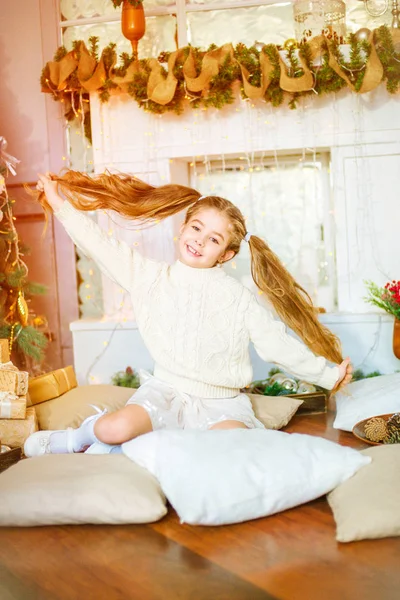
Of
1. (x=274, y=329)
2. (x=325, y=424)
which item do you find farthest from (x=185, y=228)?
(x=325, y=424)

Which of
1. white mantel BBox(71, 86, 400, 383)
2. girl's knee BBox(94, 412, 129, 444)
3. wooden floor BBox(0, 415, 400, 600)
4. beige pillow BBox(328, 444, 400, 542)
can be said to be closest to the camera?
wooden floor BBox(0, 415, 400, 600)

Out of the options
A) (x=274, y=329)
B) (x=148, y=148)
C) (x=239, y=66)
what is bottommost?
(x=274, y=329)

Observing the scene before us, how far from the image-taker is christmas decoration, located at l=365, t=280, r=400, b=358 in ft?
11.1

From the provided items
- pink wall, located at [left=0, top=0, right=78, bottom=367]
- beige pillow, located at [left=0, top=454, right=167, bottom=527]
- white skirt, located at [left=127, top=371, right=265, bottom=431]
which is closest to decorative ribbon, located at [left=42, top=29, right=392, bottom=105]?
pink wall, located at [left=0, top=0, right=78, bottom=367]

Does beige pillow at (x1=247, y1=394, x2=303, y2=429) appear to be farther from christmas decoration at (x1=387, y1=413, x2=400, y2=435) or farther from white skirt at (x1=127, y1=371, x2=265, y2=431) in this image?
christmas decoration at (x1=387, y1=413, x2=400, y2=435)

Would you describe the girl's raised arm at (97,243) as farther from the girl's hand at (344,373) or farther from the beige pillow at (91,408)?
the girl's hand at (344,373)

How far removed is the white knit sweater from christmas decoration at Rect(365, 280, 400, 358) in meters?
1.02

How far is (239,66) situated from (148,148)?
0.64 metres

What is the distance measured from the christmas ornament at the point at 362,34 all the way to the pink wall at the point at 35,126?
5.27 feet

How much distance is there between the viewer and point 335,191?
12.0ft

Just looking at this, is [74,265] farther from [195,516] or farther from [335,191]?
[195,516]

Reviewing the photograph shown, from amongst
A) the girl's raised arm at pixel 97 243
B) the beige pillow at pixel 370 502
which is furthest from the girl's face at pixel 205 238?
the beige pillow at pixel 370 502

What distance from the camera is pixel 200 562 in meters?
1.70

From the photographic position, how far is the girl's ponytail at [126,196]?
8.82ft
